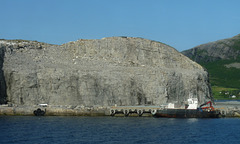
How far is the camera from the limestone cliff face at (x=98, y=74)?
86938mm

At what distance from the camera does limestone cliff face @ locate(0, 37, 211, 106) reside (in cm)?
8694

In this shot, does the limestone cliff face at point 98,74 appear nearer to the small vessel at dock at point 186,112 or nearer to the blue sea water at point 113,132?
the small vessel at dock at point 186,112

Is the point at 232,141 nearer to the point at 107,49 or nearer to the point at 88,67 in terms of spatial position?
the point at 88,67

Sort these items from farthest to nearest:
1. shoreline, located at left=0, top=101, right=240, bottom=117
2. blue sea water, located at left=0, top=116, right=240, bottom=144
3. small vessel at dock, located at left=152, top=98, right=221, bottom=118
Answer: small vessel at dock, located at left=152, top=98, right=221, bottom=118 < shoreline, located at left=0, top=101, right=240, bottom=117 < blue sea water, located at left=0, top=116, right=240, bottom=144

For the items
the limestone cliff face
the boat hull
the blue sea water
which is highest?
the limestone cliff face

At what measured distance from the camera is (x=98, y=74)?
3558 inches

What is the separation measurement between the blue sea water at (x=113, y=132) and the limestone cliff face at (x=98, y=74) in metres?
14.2

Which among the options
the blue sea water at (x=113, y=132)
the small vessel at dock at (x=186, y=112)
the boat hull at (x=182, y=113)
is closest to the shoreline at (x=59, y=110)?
the boat hull at (x=182, y=113)

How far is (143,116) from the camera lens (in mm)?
83000

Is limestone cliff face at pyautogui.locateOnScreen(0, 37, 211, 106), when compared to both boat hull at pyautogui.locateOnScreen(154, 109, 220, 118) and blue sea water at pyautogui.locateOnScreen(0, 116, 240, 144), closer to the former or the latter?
boat hull at pyautogui.locateOnScreen(154, 109, 220, 118)

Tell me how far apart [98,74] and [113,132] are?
34200 mm

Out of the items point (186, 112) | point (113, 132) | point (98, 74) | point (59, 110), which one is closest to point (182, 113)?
point (186, 112)

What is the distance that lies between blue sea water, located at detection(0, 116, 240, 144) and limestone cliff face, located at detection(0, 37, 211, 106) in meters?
14.2

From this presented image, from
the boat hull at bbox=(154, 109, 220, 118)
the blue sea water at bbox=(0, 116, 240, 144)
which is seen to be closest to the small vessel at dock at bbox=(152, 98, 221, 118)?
the boat hull at bbox=(154, 109, 220, 118)
